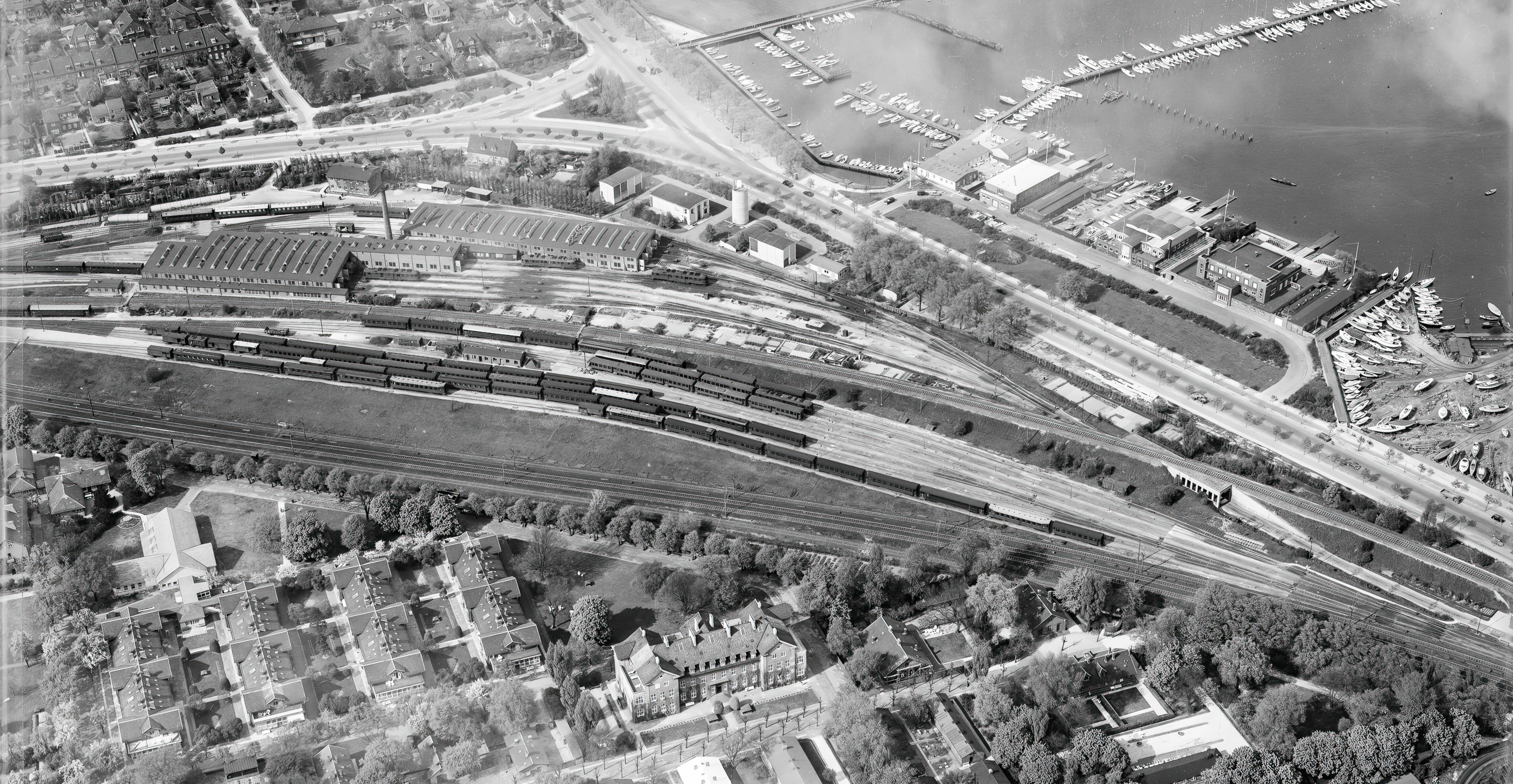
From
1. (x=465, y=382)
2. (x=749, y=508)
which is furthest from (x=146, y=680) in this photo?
(x=749, y=508)

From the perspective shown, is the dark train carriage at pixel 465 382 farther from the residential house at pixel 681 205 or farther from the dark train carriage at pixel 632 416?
the residential house at pixel 681 205

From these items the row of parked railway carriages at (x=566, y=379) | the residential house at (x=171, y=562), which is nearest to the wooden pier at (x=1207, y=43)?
the row of parked railway carriages at (x=566, y=379)

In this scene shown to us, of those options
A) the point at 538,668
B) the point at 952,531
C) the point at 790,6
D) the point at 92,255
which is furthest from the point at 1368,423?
the point at 92,255

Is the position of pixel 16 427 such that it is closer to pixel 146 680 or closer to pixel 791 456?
pixel 146 680

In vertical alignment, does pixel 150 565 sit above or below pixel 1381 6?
below

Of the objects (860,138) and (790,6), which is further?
(790,6)

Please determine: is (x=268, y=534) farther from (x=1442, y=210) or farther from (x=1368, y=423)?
(x=1442, y=210)
